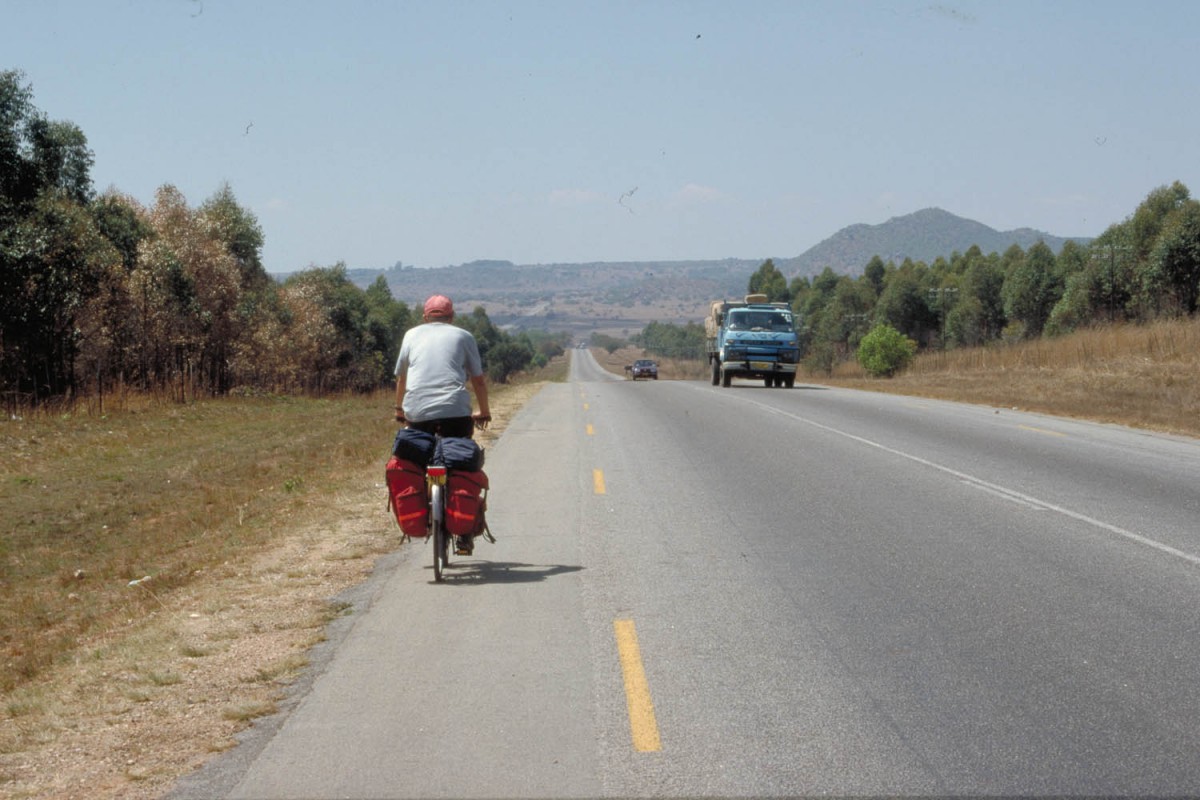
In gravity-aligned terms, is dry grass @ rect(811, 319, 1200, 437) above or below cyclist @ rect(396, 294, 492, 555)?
below

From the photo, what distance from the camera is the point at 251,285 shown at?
194 feet

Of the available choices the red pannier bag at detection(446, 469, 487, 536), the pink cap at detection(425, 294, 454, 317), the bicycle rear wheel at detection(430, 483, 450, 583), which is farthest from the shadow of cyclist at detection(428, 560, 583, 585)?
the pink cap at detection(425, 294, 454, 317)

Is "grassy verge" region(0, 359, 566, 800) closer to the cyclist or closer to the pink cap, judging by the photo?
the cyclist

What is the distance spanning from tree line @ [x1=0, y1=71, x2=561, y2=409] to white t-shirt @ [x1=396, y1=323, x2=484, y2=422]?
71.9 feet

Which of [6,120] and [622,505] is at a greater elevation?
[6,120]

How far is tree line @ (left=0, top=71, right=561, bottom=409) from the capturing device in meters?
30.9

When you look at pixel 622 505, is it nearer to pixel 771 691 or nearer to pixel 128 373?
pixel 771 691

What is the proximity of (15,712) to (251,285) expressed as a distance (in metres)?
55.5

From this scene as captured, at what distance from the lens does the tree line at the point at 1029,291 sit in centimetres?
5788

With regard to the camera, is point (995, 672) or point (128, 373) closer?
point (995, 672)


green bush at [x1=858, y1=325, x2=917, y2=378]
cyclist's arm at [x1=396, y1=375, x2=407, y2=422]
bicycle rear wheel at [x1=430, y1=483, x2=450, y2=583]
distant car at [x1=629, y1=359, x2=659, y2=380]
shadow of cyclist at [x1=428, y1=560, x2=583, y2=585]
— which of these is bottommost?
distant car at [x1=629, y1=359, x2=659, y2=380]

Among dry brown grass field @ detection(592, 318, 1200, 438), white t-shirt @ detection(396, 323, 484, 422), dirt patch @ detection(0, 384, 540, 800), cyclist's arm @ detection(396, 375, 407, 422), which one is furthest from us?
dry brown grass field @ detection(592, 318, 1200, 438)

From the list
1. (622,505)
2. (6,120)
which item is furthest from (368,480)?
(6,120)

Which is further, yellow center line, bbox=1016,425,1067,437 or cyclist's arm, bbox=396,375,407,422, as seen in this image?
yellow center line, bbox=1016,425,1067,437
